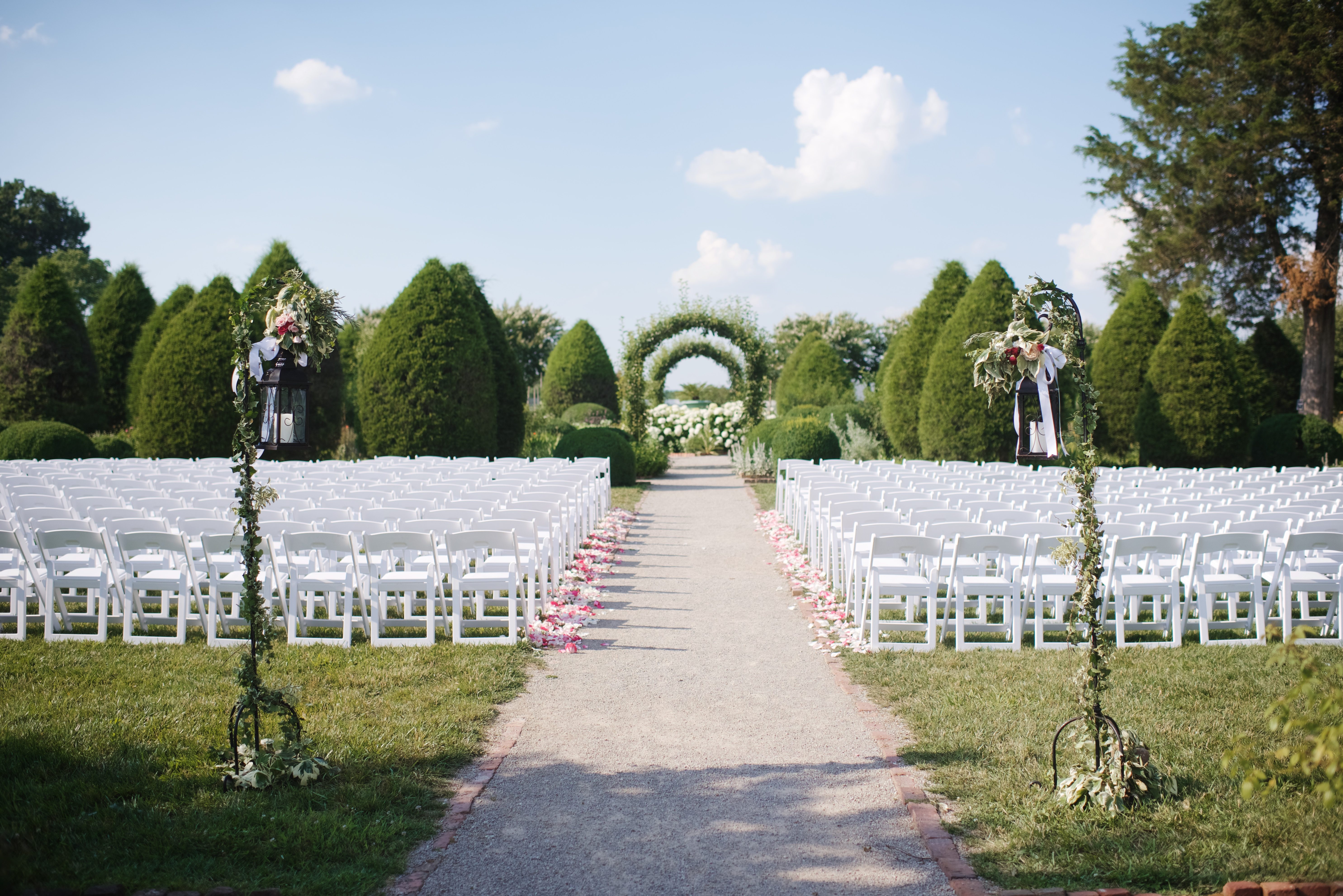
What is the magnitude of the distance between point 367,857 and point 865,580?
524 centimetres

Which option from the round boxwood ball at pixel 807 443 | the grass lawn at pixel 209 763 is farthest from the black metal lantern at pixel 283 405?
the round boxwood ball at pixel 807 443

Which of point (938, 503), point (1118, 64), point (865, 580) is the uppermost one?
point (1118, 64)

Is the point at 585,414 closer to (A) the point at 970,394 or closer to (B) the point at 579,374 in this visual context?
(B) the point at 579,374

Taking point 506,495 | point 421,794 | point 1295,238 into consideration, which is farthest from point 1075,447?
point 1295,238

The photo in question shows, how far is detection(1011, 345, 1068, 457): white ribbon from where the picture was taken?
448 centimetres

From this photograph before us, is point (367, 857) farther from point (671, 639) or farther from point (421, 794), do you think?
point (671, 639)

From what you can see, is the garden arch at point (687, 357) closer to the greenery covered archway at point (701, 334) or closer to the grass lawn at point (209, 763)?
the greenery covered archway at point (701, 334)

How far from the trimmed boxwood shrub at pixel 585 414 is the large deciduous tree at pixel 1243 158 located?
61.1ft

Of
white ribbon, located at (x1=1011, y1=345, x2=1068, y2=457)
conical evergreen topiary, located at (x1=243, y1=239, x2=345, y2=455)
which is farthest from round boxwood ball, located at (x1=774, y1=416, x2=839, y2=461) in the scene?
white ribbon, located at (x1=1011, y1=345, x2=1068, y2=457)

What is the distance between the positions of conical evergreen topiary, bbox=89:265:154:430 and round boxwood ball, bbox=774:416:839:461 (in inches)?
724

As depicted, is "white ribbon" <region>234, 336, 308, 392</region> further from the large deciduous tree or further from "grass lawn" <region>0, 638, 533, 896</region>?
the large deciduous tree

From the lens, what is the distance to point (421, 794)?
161 inches

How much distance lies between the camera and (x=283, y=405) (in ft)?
15.6

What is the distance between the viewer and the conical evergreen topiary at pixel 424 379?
18.6m
